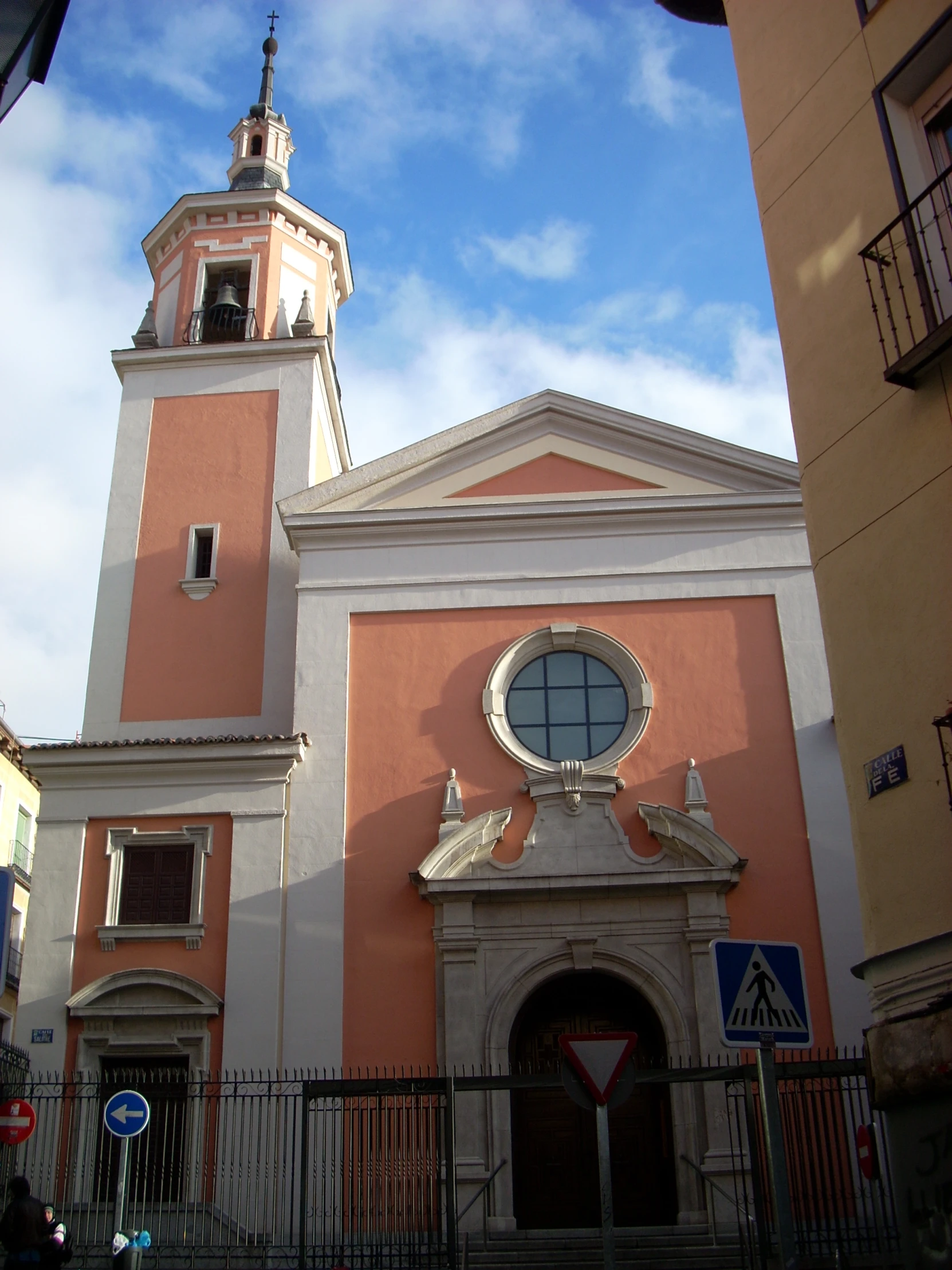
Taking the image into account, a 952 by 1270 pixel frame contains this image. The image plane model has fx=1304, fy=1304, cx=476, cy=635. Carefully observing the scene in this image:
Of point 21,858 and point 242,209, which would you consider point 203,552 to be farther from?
point 21,858

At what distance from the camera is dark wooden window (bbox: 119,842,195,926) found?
15438mm

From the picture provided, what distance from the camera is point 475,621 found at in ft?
55.6

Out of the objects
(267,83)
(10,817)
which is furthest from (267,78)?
(10,817)

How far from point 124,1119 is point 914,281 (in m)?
9.77

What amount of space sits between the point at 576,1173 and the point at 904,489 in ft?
30.3

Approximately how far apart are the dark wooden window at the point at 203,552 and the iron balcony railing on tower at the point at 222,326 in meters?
3.56

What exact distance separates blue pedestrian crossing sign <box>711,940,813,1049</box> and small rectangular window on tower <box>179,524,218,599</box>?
12.9m

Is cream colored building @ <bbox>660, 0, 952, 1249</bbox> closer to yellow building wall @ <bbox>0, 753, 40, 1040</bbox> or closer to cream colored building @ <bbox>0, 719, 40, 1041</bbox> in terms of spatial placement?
cream colored building @ <bbox>0, 719, 40, 1041</bbox>

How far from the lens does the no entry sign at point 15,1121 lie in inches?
455

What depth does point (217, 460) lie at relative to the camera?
19.7m

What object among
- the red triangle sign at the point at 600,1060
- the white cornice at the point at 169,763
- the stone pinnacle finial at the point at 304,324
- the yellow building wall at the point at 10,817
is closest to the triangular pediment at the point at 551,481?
the white cornice at the point at 169,763

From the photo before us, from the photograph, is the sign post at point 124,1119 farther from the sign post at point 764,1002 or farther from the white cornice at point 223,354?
the white cornice at point 223,354

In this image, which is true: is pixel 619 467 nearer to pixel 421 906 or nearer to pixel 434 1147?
pixel 421 906

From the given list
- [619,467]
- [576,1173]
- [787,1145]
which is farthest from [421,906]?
[619,467]
